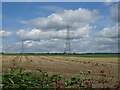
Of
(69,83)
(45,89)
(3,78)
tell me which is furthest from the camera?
(69,83)

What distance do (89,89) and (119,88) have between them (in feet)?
2.81

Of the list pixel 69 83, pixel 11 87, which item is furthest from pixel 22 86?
pixel 69 83

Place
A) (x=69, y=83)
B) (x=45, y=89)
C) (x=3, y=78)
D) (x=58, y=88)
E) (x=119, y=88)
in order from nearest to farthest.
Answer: (x=58, y=88) < (x=119, y=88) < (x=45, y=89) < (x=3, y=78) < (x=69, y=83)

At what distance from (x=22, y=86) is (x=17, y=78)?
1.97 ft

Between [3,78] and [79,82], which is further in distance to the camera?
[79,82]

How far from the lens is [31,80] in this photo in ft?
25.0

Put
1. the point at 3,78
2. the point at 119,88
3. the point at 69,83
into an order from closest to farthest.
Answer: the point at 119,88
the point at 3,78
the point at 69,83

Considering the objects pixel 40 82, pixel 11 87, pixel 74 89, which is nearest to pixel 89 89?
pixel 74 89

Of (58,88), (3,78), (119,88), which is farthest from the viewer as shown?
(3,78)

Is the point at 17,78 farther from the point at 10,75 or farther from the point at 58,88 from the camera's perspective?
the point at 58,88

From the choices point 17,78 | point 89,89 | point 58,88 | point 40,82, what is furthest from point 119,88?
point 17,78

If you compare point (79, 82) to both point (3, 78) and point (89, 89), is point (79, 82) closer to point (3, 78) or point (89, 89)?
point (89, 89)

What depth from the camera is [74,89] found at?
22.8 ft

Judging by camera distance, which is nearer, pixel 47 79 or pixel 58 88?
pixel 58 88
